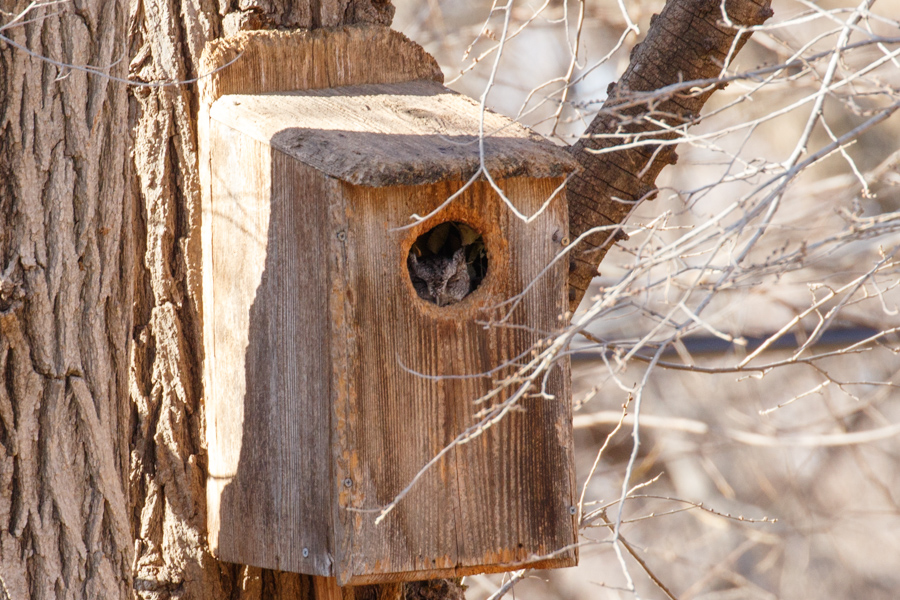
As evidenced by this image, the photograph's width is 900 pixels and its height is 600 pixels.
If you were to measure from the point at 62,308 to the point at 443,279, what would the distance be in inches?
32.9

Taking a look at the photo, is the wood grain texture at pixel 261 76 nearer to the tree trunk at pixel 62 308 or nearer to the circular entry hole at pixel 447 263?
the tree trunk at pixel 62 308

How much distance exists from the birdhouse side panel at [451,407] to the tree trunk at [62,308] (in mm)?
569

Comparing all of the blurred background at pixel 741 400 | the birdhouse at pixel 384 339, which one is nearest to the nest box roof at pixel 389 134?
the birdhouse at pixel 384 339

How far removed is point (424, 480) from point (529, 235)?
61cm

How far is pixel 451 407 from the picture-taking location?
7.27 ft

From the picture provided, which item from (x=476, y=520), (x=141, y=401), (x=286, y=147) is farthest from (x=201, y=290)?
(x=476, y=520)

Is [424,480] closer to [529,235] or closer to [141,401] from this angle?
[529,235]

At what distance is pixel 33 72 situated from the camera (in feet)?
6.95

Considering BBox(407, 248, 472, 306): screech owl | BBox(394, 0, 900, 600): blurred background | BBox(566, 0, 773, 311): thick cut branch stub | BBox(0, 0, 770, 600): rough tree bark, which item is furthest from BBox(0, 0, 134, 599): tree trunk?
BBox(394, 0, 900, 600): blurred background

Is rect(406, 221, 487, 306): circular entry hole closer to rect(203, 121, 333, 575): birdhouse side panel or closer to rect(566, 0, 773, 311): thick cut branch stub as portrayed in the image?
rect(203, 121, 333, 575): birdhouse side panel

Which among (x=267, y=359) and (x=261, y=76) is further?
(x=261, y=76)

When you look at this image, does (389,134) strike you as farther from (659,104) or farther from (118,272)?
(659,104)

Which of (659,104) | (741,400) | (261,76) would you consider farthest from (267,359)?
(741,400)

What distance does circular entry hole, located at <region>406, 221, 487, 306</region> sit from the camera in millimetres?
2283
